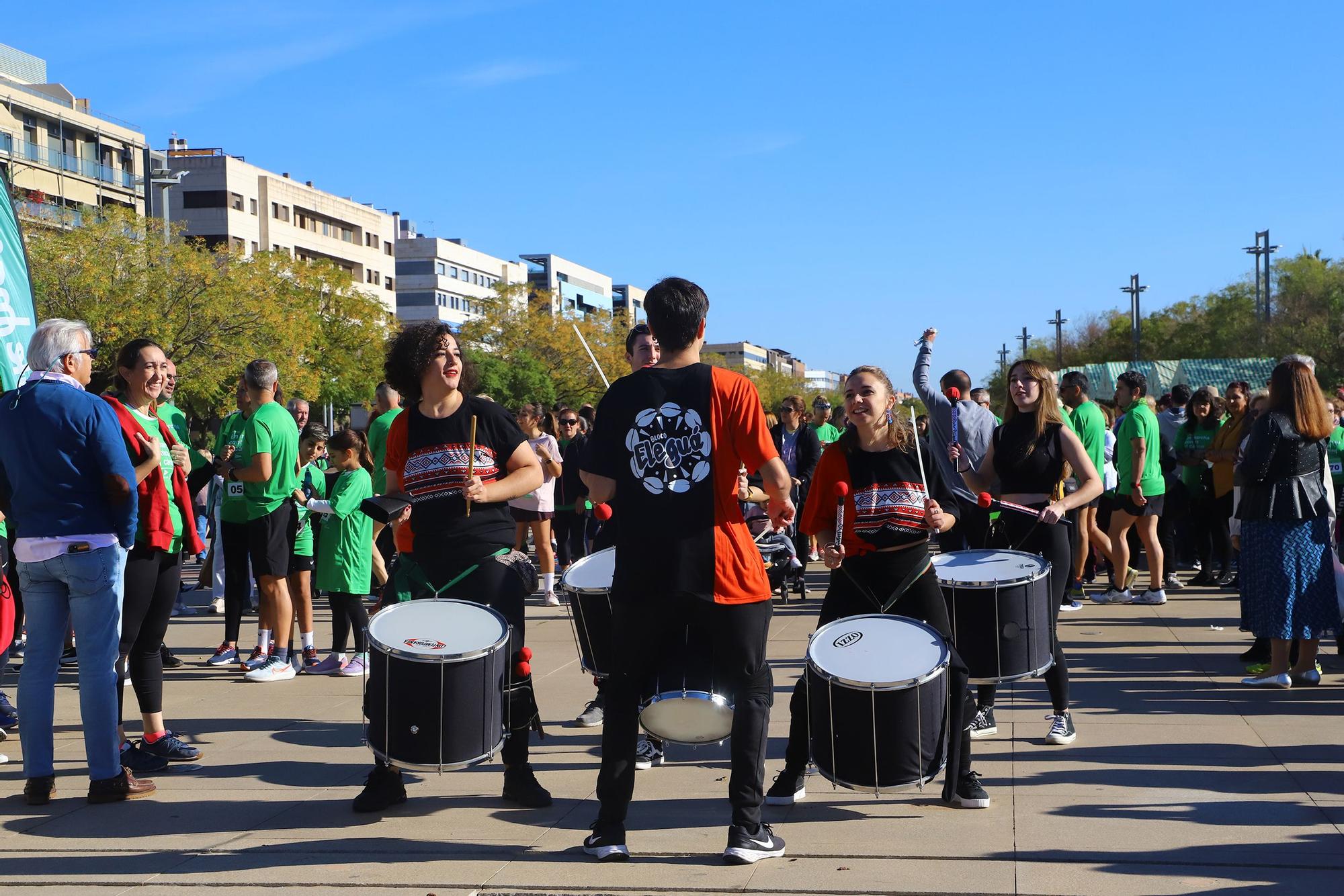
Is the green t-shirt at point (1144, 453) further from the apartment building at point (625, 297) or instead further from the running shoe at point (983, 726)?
the apartment building at point (625, 297)

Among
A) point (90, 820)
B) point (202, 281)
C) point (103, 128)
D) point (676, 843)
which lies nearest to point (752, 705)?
point (676, 843)

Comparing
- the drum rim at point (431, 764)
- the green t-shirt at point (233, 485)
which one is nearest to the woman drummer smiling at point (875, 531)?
the drum rim at point (431, 764)

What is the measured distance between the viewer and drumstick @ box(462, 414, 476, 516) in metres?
A: 5.42

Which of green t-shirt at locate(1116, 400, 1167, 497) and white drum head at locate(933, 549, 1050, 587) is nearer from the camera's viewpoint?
white drum head at locate(933, 549, 1050, 587)

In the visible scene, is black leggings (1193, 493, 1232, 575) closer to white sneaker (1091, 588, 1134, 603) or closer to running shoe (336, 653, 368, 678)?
white sneaker (1091, 588, 1134, 603)

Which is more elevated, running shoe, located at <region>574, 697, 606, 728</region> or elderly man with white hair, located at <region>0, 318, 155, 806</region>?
elderly man with white hair, located at <region>0, 318, 155, 806</region>

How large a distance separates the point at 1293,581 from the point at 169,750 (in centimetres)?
617

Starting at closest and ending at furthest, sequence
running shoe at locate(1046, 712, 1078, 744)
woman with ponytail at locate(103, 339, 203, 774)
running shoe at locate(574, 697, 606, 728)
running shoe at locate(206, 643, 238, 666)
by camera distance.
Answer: woman with ponytail at locate(103, 339, 203, 774), running shoe at locate(1046, 712, 1078, 744), running shoe at locate(574, 697, 606, 728), running shoe at locate(206, 643, 238, 666)

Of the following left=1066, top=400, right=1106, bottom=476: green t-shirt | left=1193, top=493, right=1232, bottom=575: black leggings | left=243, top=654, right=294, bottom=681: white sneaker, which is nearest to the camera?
left=243, top=654, right=294, bottom=681: white sneaker

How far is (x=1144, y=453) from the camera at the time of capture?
12.4m

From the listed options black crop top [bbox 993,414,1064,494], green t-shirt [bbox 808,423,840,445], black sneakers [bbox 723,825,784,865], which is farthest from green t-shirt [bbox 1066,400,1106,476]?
black sneakers [bbox 723,825,784,865]

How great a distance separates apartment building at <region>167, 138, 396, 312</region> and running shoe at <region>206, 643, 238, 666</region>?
234 ft

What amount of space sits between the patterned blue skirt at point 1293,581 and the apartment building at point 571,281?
13296 cm

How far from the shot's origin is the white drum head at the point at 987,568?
580cm
